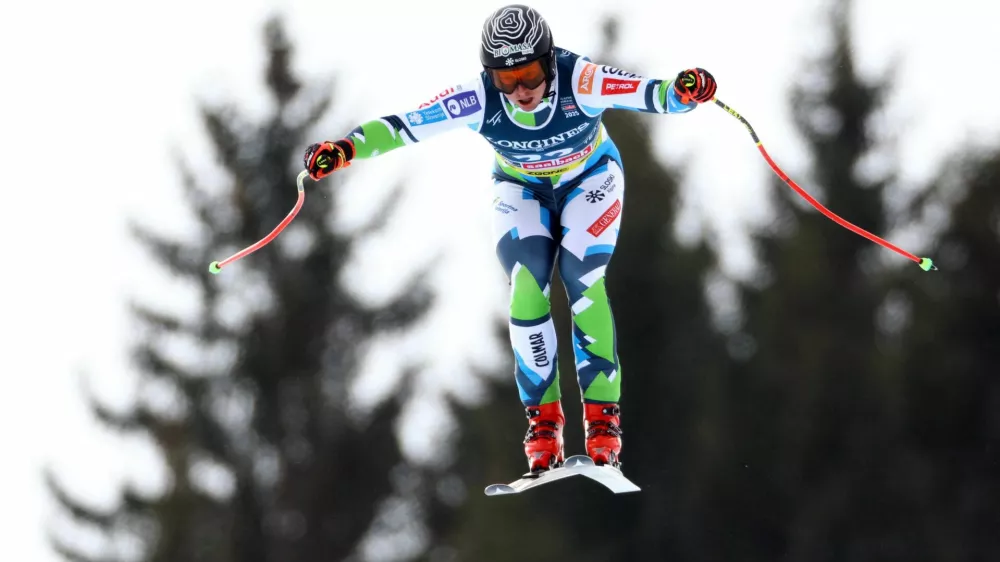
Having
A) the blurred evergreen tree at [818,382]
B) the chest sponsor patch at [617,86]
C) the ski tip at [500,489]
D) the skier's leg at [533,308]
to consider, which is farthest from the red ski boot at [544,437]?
the blurred evergreen tree at [818,382]

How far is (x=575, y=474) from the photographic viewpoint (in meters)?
10.9

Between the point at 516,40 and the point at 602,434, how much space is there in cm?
281

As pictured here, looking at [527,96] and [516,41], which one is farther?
[527,96]

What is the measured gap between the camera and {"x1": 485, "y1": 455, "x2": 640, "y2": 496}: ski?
10766 millimetres

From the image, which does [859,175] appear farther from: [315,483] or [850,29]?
[315,483]

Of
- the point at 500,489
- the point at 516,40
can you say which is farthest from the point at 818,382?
the point at 516,40

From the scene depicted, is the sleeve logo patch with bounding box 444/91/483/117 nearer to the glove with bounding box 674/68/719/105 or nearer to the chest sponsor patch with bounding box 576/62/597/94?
the chest sponsor patch with bounding box 576/62/597/94

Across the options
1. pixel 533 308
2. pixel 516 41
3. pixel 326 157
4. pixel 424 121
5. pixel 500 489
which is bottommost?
pixel 500 489

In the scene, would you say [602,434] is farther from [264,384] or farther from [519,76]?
[264,384]

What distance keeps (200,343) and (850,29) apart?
14.8 metres

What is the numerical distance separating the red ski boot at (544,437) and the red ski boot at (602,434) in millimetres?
215

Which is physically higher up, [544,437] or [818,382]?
[544,437]

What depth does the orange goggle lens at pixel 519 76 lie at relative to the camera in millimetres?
10695

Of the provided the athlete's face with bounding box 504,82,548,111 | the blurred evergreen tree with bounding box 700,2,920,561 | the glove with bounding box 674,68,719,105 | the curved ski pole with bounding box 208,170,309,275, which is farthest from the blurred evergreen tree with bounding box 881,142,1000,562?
the curved ski pole with bounding box 208,170,309,275
